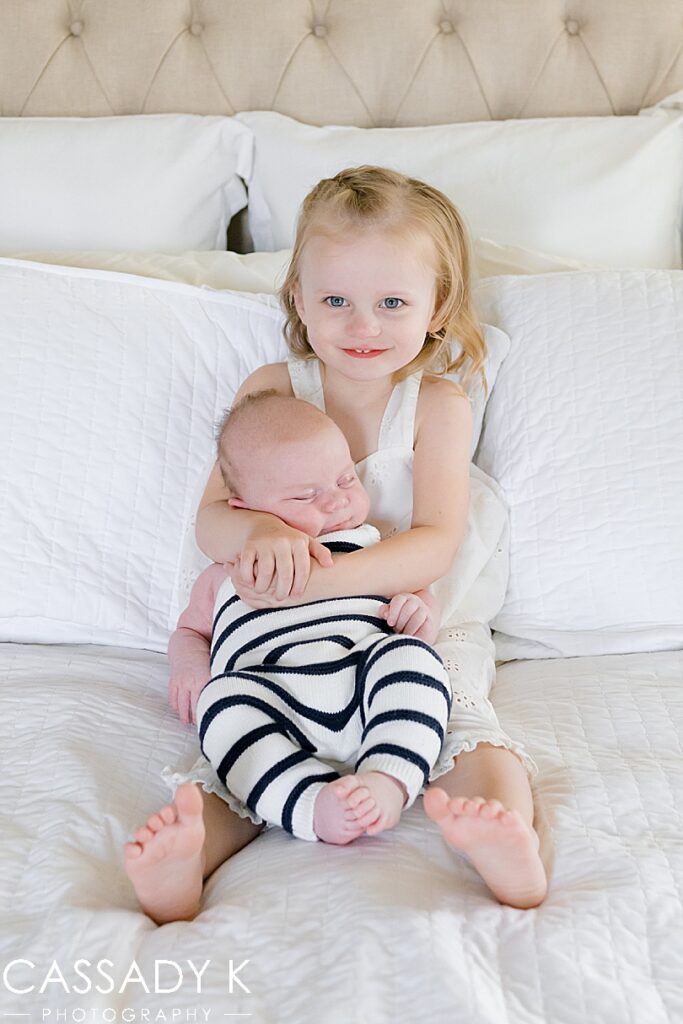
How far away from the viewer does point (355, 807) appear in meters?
1.01

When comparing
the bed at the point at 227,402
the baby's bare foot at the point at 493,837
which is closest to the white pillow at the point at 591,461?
the bed at the point at 227,402

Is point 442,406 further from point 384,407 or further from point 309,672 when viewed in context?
point 309,672

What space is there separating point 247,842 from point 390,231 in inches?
30.1

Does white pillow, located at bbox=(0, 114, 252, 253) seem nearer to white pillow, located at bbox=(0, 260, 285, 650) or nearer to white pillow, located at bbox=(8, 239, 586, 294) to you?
white pillow, located at bbox=(8, 239, 586, 294)

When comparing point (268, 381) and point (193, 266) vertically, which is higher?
point (193, 266)

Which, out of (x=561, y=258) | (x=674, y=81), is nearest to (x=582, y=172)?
(x=561, y=258)

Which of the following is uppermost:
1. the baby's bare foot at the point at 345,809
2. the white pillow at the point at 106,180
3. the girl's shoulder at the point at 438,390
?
the white pillow at the point at 106,180

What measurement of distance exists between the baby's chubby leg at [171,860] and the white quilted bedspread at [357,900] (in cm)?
3

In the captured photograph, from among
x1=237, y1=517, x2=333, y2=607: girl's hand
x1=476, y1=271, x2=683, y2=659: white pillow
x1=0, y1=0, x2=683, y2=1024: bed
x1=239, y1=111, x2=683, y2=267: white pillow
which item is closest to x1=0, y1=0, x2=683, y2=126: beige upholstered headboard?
x1=0, y1=0, x2=683, y2=1024: bed

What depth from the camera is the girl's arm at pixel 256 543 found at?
1206 millimetres

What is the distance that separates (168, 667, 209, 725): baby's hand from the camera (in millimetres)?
1307

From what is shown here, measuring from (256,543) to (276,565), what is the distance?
4 centimetres

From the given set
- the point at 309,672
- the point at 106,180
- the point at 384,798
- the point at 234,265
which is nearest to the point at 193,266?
the point at 234,265

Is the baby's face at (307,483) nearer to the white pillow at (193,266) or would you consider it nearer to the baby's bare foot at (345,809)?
the baby's bare foot at (345,809)
